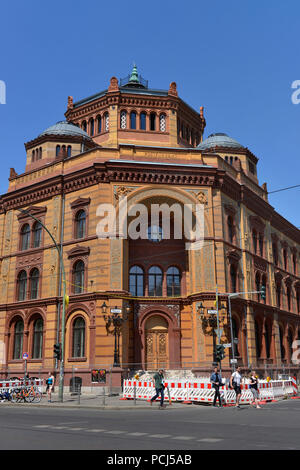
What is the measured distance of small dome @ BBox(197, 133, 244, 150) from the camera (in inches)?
1724

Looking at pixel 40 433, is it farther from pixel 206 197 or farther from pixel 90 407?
pixel 206 197

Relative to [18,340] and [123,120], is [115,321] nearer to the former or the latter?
[18,340]

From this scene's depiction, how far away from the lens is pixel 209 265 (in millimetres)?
32312

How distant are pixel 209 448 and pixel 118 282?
22437mm

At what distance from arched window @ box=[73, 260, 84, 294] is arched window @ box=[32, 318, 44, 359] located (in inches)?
165

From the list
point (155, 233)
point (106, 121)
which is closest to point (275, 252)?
point (155, 233)

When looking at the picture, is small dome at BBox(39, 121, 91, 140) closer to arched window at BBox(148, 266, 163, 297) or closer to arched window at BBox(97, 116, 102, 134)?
arched window at BBox(97, 116, 102, 134)

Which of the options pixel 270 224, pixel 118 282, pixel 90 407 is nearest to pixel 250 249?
pixel 270 224

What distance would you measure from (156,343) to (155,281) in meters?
4.81

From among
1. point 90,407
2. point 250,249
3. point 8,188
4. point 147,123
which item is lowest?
point 90,407

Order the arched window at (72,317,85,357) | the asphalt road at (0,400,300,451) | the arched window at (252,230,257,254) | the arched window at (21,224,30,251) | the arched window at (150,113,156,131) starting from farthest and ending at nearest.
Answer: the arched window at (150,113,156,131), the arched window at (252,230,257,254), the arched window at (21,224,30,251), the arched window at (72,317,85,357), the asphalt road at (0,400,300,451)

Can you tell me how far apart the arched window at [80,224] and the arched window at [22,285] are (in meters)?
6.04

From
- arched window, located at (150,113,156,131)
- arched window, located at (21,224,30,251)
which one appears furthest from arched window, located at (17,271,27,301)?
arched window, located at (150,113,156,131)

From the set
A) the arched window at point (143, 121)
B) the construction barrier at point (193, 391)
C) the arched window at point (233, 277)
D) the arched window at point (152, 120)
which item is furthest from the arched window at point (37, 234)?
the construction barrier at point (193, 391)
